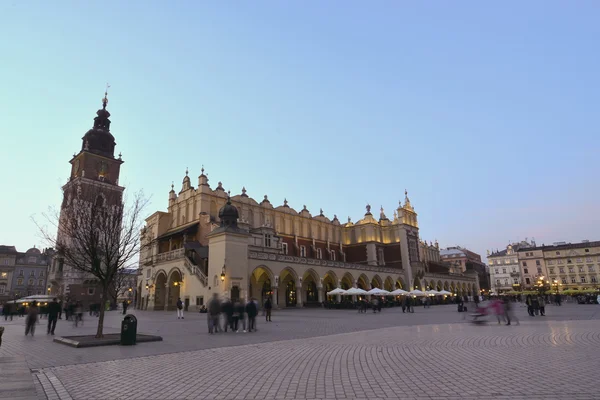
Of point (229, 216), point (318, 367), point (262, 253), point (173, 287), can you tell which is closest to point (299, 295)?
point (262, 253)

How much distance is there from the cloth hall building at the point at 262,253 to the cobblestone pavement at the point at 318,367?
19.1 meters

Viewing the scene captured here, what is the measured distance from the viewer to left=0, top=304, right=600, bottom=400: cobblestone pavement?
6.43 metres

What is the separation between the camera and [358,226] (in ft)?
214

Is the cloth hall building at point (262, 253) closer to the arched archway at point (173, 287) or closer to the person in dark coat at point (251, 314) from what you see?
the arched archway at point (173, 287)

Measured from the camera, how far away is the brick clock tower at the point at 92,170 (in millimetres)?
57325

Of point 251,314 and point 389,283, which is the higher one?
point 389,283

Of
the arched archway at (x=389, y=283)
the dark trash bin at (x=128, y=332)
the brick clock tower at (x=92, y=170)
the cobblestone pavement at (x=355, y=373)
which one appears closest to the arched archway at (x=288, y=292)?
the arched archway at (x=389, y=283)

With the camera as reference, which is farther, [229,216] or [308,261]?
[308,261]

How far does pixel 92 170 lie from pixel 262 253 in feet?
137

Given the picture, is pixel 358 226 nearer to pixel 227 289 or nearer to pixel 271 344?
pixel 227 289

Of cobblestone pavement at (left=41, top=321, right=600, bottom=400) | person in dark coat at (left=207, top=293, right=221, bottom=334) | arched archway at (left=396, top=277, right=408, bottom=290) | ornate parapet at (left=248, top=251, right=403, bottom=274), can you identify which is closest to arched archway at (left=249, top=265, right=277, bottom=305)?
ornate parapet at (left=248, top=251, right=403, bottom=274)

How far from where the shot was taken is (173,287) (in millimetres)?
43469

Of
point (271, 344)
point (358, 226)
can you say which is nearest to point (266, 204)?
point (358, 226)

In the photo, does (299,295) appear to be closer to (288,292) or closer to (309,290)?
(288,292)
